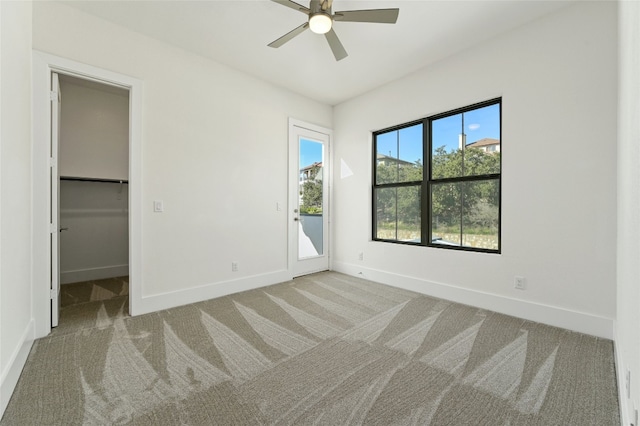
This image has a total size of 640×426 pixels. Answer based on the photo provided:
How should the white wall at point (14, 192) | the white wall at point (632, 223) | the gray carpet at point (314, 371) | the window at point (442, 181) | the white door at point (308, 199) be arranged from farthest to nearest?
→ the white door at point (308, 199) → the window at point (442, 181) → the white wall at point (14, 192) → the gray carpet at point (314, 371) → the white wall at point (632, 223)

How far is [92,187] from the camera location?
14.0 ft

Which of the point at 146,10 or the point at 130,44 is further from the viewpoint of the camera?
the point at 130,44

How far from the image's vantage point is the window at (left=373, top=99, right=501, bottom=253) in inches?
121

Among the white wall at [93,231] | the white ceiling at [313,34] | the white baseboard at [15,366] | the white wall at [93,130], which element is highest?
the white ceiling at [313,34]

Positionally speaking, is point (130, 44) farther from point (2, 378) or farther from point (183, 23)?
point (2, 378)

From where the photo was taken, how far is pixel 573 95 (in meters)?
2.44

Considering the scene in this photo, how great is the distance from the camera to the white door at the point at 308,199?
13.9 feet

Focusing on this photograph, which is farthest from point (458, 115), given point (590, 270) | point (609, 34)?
point (590, 270)

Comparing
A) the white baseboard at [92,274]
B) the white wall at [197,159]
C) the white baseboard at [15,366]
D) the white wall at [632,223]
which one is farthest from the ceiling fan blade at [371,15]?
the white baseboard at [92,274]

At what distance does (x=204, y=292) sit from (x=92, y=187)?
110 inches

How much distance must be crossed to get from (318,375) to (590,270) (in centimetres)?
254

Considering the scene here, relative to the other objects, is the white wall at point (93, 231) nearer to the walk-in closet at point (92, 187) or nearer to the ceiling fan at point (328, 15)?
the walk-in closet at point (92, 187)

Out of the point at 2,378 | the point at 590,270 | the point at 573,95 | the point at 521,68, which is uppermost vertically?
the point at 521,68

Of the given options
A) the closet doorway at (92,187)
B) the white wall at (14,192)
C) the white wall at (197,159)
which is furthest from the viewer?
the closet doorway at (92,187)
